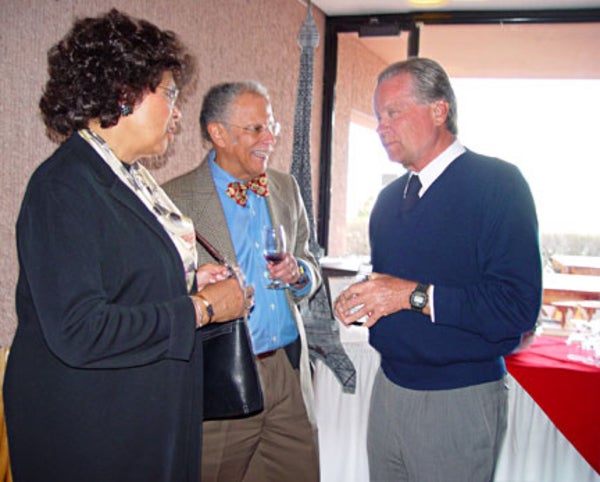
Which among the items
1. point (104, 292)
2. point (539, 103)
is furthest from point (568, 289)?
point (104, 292)

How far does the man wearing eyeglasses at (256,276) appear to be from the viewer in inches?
80.3

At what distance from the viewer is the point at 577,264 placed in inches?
159

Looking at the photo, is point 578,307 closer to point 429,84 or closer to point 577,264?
point 577,264

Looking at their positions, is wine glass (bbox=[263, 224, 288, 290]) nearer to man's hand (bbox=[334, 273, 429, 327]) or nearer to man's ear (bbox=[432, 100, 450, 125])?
man's hand (bbox=[334, 273, 429, 327])

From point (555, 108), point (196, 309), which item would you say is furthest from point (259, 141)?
point (555, 108)

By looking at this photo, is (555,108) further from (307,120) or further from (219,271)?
(219,271)

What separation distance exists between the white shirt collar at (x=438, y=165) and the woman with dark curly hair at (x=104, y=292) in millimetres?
708

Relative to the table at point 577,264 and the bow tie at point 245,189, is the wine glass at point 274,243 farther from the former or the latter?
the table at point 577,264

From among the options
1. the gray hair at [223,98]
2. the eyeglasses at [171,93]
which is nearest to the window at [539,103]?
the gray hair at [223,98]

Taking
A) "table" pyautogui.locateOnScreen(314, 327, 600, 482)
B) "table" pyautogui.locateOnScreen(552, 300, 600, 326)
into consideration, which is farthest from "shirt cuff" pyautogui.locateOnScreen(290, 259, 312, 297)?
"table" pyautogui.locateOnScreen(552, 300, 600, 326)

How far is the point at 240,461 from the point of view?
2.06 meters

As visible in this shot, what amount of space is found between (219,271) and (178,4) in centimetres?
170

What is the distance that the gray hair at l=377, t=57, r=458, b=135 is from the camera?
1714 millimetres

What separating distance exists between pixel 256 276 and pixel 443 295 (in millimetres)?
781
